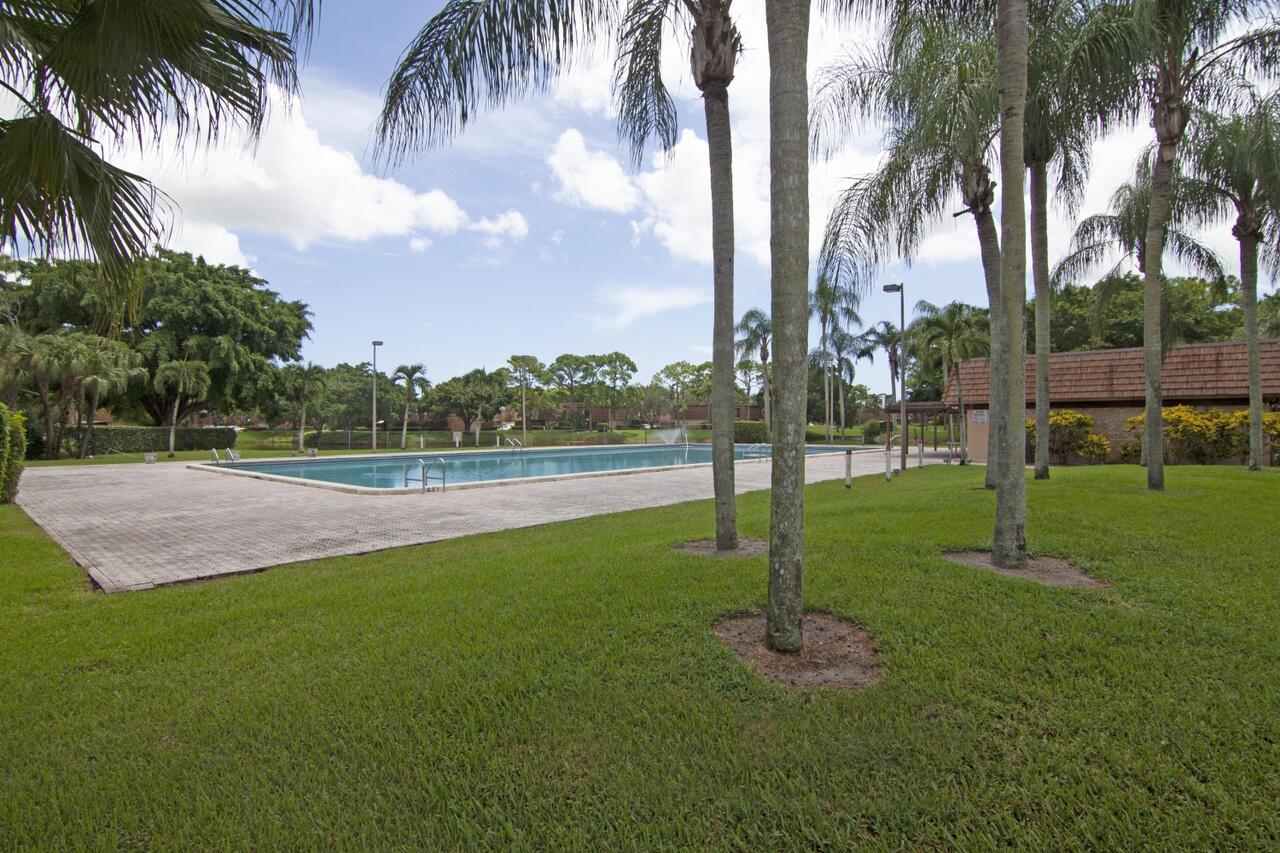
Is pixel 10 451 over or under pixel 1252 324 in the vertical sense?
under

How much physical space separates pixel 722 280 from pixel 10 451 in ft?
43.6

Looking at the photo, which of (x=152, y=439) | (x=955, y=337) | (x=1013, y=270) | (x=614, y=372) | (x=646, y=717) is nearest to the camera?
(x=646, y=717)

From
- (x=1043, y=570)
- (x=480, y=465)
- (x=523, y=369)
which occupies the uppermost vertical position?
(x=523, y=369)

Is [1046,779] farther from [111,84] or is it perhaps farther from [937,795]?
[111,84]

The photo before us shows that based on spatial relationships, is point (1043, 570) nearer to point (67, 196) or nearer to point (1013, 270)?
point (1013, 270)

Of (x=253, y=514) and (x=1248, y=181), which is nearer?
(x=253, y=514)

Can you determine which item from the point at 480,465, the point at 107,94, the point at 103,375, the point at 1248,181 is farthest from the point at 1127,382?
the point at 103,375

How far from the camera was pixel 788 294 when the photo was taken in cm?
343

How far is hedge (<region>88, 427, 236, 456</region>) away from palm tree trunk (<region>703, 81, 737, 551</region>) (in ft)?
99.9

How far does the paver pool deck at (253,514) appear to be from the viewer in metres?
7.00

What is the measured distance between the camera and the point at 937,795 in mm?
2100

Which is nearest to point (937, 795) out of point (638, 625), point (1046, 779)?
point (1046, 779)

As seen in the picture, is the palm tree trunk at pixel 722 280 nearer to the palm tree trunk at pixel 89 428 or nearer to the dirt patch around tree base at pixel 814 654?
the dirt patch around tree base at pixel 814 654

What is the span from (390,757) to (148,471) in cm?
2190
